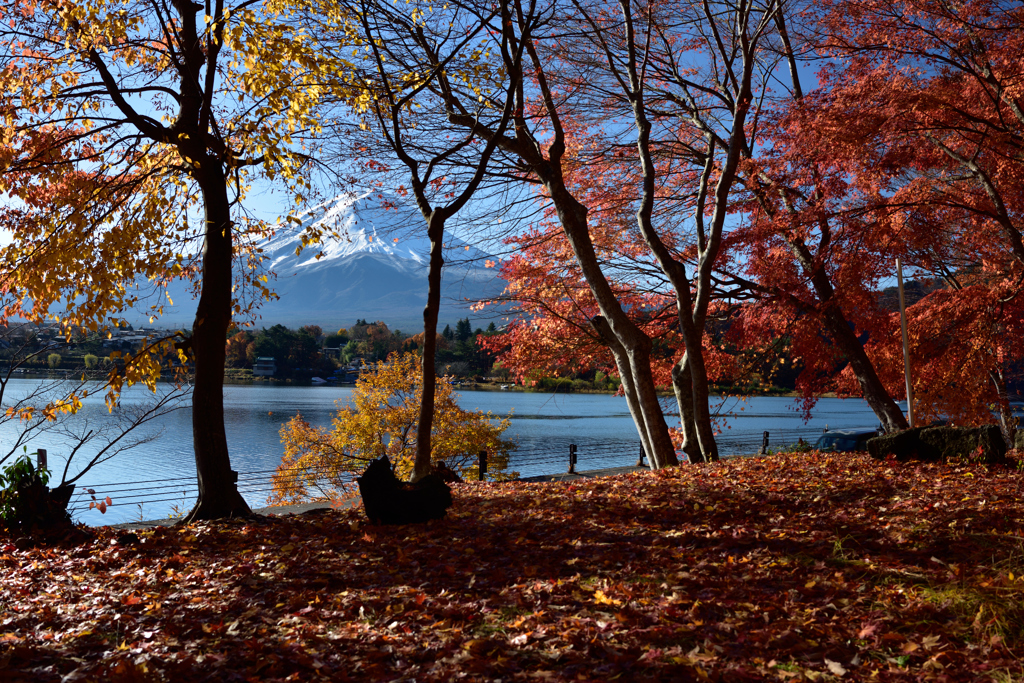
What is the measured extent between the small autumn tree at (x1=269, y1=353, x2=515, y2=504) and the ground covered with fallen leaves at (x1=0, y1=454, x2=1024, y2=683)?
12.7 m

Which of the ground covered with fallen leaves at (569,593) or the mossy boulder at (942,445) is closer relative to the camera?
the ground covered with fallen leaves at (569,593)

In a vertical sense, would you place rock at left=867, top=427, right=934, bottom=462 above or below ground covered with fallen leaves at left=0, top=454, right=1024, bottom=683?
above

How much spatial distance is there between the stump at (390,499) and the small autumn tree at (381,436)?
12.4 metres

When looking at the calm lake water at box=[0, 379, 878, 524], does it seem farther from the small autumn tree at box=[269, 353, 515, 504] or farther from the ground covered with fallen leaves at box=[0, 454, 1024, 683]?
the ground covered with fallen leaves at box=[0, 454, 1024, 683]

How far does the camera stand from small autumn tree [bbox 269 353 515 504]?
19047mm

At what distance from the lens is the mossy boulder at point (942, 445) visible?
726 centimetres

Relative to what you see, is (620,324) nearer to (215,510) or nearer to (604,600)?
(215,510)

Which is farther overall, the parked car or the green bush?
the parked car

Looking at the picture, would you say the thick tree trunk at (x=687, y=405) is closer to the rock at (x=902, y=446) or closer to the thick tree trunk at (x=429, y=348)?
the rock at (x=902, y=446)

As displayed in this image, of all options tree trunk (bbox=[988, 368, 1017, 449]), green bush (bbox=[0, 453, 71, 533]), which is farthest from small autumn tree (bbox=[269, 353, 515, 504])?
green bush (bbox=[0, 453, 71, 533])

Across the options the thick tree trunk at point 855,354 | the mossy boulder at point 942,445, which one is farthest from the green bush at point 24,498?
the thick tree trunk at point 855,354

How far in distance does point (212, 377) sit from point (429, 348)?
2463 millimetres

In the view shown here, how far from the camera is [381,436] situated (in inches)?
800

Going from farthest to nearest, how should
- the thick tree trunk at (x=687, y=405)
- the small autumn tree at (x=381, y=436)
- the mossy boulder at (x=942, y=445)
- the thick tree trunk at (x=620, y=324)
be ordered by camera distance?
1. the small autumn tree at (x=381, y=436)
2. the thick tree trunk at (x=687, y=405)
3. the thick tree trunk at (x=620, y=324)
4. the mossy boulder at (x=942, y=445)
